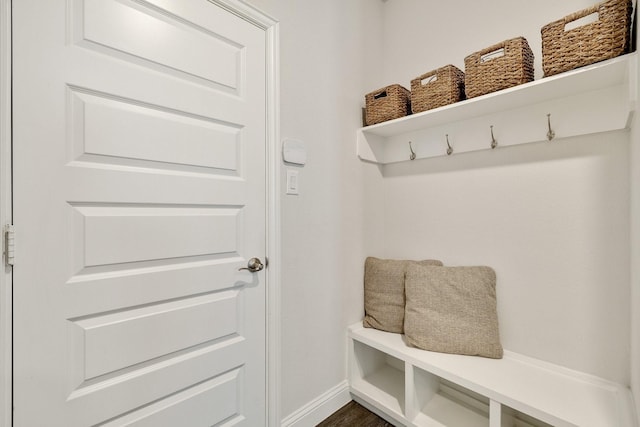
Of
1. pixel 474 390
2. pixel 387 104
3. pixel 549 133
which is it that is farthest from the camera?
pixel 387 104

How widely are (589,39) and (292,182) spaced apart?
1.30 metres

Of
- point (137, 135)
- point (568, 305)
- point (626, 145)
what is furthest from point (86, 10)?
point (568, 305)

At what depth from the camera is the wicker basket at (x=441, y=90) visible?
1479 millimetres

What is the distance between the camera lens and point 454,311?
4.83 ft

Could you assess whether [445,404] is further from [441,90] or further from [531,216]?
[441,90]

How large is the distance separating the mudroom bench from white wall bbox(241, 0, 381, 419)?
0.24m

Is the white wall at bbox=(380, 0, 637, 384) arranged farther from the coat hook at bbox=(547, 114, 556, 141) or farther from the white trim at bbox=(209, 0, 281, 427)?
the white trim at bbox=(209, 0, 281, 427)

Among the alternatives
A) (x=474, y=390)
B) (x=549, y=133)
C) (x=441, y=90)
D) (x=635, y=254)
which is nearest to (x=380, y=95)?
(x=441, y=90)

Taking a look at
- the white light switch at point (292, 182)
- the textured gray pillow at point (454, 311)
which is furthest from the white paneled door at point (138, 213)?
the textured gray pillow at point (454, 311)

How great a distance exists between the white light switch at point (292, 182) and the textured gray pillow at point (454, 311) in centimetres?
80

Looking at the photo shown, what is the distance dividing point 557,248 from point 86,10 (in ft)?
6.76

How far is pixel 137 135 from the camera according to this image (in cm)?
101

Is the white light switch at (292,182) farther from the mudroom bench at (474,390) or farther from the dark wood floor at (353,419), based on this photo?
the dark wood floor at (353,419)
